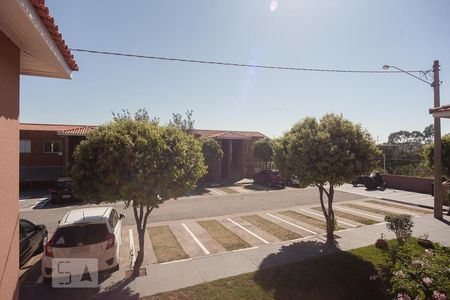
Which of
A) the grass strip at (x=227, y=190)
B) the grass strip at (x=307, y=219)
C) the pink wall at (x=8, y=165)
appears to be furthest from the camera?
the grass strip at (x=227, y=190)

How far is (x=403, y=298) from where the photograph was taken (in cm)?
540

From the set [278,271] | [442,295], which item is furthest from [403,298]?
[278,271]

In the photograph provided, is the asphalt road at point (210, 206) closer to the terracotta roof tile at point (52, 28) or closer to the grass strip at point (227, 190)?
the grass strip at point (227, 190)

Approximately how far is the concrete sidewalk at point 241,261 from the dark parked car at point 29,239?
11.0 feet

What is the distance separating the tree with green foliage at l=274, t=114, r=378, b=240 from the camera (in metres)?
10.2

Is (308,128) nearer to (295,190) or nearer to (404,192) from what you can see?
(295,190)

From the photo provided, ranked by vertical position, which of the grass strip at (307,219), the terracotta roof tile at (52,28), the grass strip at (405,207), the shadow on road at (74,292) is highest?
the terracotta roof tile at (52,28)

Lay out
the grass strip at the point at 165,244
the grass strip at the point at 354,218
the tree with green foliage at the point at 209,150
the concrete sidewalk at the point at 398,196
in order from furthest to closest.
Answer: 1. the tree with green foliage at the point at 209,150
2. the concrete sidewalk at the point at 398,196
3. the grass strip at the point at 354,218
4. the grass strip at the point at 165,244

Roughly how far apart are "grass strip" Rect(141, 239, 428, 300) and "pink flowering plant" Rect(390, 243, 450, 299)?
0.98 metres

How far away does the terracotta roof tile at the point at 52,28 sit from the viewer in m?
3.42

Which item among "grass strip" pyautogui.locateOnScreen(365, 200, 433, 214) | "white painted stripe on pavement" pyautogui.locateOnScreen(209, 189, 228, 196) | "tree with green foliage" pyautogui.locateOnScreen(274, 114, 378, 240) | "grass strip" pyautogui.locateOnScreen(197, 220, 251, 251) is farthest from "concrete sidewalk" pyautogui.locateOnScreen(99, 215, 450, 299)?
"white painted stripe on pavement" pyautogui.locateOnScreen(209, 189, 228, 196)

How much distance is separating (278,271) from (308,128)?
220 inches

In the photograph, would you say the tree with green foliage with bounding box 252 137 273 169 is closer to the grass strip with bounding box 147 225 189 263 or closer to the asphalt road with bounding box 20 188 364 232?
the asphalt road with bounding box 20 188 364 232

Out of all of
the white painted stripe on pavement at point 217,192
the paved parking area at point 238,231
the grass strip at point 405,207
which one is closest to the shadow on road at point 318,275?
the paved parking area at point 238,231
